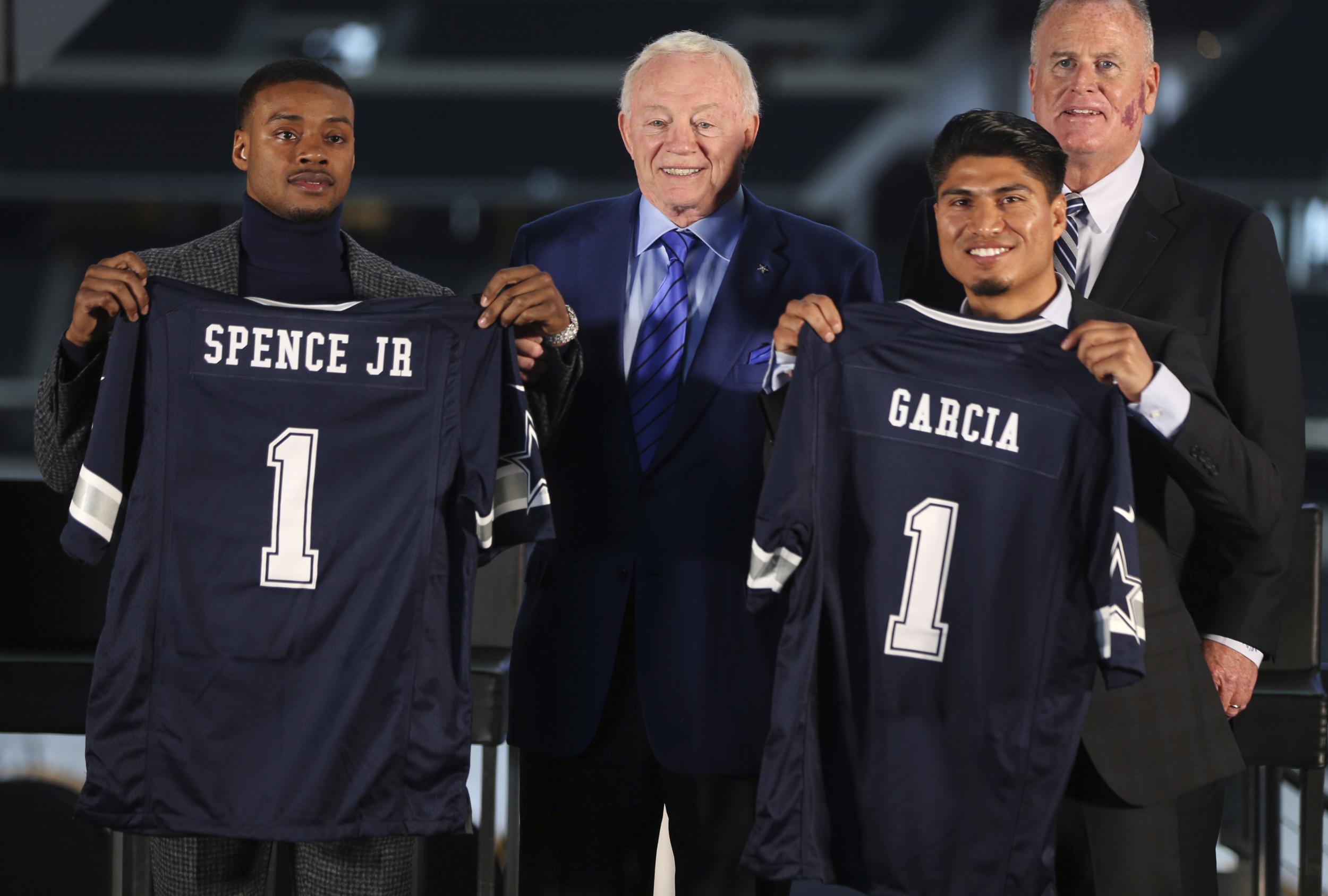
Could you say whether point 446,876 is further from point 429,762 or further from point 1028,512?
point 1028,512

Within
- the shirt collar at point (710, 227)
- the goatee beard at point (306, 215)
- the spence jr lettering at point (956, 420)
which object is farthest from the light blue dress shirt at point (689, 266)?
the goatee beard at point (306, 215)

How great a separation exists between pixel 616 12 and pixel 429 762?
Result: 12.7 metres

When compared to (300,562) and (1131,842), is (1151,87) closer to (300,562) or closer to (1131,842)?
(1131,842)

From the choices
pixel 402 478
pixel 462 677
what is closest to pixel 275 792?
pixel 462 677

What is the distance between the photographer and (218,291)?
5.87 ft

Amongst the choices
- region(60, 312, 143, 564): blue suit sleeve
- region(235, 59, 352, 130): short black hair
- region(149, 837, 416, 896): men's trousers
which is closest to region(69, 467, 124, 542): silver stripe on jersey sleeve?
region(60, 312, 143, 564): blue suit sleeve

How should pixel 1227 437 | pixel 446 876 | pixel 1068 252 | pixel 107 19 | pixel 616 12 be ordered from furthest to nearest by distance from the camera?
pixel 616 12, pixel 107 19, pixel 446 876, pixel 1068 252, pixel 1227 437

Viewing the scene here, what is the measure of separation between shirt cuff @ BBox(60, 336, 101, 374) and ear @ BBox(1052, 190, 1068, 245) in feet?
4.28

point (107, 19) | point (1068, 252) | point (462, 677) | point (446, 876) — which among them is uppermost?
point (107, 19)

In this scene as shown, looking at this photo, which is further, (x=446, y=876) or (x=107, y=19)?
(x=107, y=19)

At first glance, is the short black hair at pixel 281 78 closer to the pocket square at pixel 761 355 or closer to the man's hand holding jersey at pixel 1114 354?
the pocket square at pixel 761 355

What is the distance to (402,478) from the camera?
69.3 inches

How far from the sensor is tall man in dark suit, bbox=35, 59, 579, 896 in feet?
5.71

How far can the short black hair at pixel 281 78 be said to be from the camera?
6.14 ft
